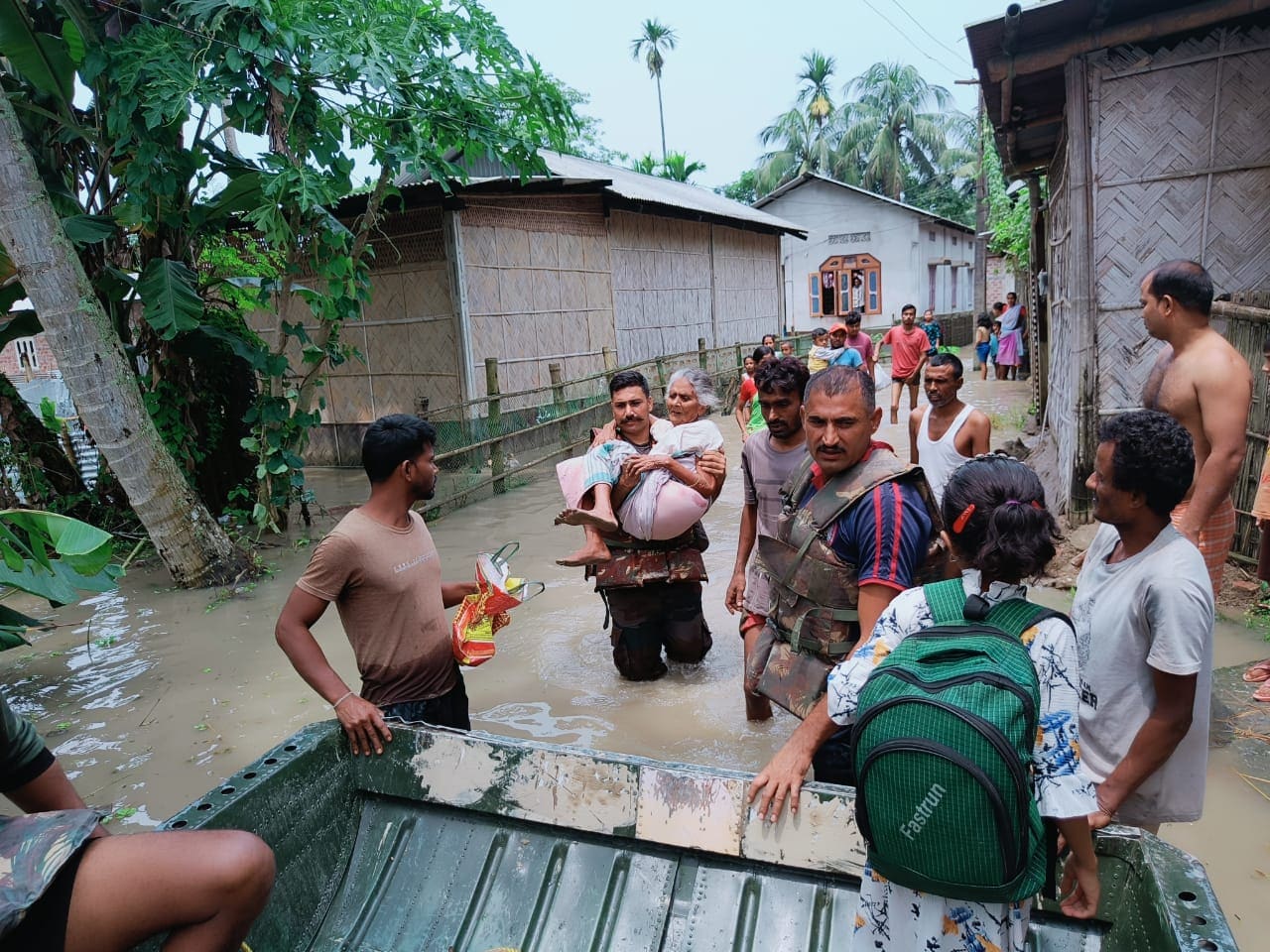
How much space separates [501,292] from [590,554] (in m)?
8.30

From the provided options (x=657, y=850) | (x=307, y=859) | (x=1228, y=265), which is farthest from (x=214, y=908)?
(x=1228, y=265)

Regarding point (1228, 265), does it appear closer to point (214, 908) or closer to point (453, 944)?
point (453, 944)

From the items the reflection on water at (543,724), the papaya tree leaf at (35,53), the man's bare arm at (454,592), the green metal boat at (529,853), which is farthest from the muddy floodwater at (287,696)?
the papaya tree leaf at (35,53)

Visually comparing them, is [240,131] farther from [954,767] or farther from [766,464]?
[954,767]

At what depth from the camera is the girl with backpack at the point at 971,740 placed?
1373 millimetres

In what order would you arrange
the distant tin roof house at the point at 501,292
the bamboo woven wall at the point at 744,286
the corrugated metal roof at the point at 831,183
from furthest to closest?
the corrugated metal roof at the point at 831,183, the bamboo woven wall at the point at 744,286, the distant tin roof house at the point at 501,292

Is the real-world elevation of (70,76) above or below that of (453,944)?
above

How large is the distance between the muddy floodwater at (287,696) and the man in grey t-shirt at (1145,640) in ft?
2.99

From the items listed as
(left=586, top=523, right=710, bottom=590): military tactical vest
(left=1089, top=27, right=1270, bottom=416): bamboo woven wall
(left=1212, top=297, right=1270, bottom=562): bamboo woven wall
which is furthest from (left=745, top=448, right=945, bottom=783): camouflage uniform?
(left=1089, top=27, right=1270, bottom=416): bamboo woven wall

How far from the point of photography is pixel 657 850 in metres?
2.37

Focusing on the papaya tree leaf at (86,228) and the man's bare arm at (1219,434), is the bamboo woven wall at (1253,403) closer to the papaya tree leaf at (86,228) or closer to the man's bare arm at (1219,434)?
the man's bare arm at (1219,434)

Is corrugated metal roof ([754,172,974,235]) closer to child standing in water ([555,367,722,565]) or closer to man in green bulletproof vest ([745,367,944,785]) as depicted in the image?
child standing in water ([555,367,722,565])

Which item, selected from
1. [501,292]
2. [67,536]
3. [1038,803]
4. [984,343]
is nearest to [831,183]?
[984,343]

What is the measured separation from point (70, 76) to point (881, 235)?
2440cm
